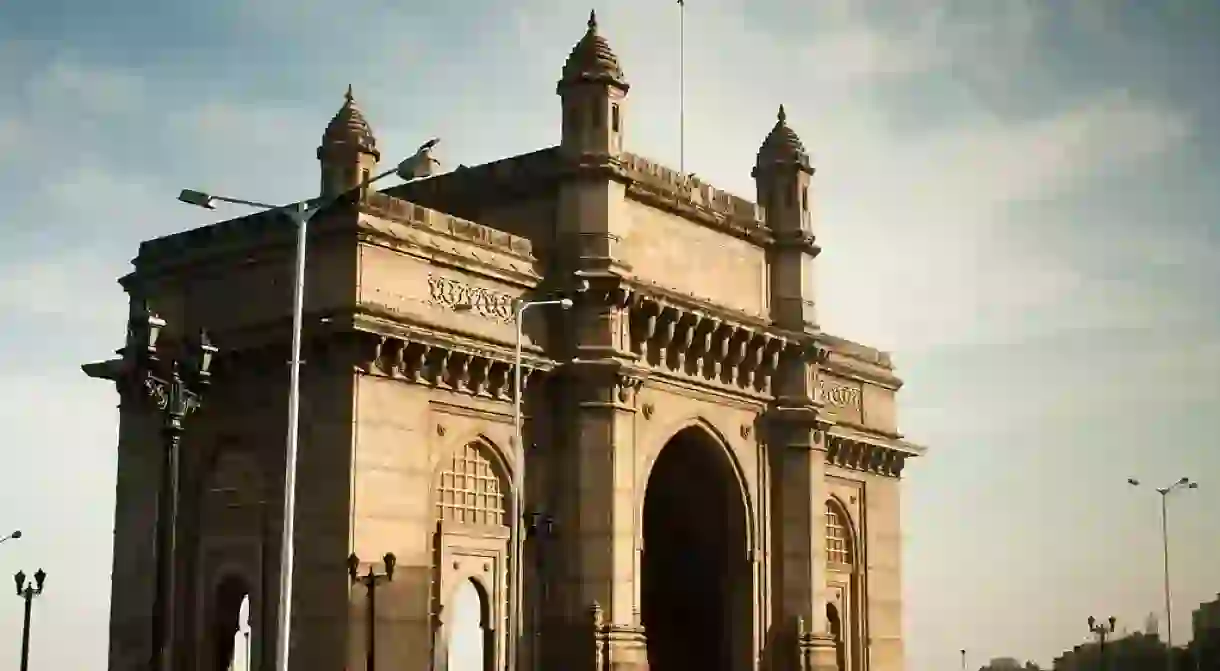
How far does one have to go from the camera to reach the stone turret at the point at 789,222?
4400 centimetres

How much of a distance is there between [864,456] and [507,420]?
1990 centimetres

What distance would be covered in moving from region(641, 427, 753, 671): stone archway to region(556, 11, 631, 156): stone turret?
322 inches

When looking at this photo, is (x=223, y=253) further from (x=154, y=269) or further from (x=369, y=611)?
(x=369, y=611)

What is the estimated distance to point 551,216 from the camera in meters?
38.1

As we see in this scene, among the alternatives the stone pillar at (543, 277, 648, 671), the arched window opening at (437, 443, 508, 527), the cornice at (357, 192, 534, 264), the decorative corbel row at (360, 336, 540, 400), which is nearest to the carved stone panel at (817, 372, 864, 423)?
the stone pillar at (543, 277, 648, 671)

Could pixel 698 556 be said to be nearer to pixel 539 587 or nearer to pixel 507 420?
pixel 539 587

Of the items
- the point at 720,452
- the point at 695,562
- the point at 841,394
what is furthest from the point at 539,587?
the point at 841,394

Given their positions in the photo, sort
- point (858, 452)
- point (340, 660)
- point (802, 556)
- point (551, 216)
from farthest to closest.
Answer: point (858, 452), point (802, 556), point (551, 216), point (340, 660)

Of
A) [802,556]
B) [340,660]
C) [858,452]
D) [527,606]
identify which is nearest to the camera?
[340,660]

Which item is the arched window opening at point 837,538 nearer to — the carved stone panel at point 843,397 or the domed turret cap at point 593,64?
the carved stone panel at point 843,397

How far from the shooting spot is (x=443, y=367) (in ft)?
112

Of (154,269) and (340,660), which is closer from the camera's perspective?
(340,660)

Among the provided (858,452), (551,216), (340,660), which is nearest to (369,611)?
(340,660)

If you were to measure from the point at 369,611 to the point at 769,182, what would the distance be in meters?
19.4
